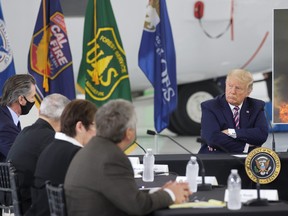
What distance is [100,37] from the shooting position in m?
9.91

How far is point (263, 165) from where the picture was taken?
6.40 meters

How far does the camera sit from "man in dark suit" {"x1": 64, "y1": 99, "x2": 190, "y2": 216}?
4.52 m

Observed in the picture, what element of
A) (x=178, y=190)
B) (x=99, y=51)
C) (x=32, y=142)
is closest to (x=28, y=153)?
(x=32, y=142)

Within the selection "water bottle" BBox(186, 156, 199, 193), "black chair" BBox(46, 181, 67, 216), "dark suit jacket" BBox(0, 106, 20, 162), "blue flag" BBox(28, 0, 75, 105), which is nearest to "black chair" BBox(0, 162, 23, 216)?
"dark suit jacket" BBox(0, 106, 20, 162)

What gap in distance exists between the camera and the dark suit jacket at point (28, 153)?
5840 mm

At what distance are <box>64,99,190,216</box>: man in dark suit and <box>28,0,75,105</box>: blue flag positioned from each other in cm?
502

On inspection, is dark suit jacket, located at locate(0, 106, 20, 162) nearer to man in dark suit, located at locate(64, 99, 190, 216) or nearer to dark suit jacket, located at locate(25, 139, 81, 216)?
dark suit jacket, located at locate(25, 139, 81, 216)

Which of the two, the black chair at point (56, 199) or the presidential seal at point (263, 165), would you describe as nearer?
the black chair at point (56, 199)

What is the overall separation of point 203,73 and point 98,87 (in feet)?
12.9

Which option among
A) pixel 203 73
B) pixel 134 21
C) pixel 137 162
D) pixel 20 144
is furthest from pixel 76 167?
pixel 203 73

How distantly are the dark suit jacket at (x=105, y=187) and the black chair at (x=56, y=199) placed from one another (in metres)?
0.03

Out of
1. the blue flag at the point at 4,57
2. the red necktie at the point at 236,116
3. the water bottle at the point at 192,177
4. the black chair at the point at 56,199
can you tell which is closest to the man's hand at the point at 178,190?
the black chair at the point at 56,199

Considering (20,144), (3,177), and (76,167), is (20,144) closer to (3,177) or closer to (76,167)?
(3,177)

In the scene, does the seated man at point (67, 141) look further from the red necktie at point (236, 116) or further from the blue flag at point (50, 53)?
the blue flag at point (50, 53)
